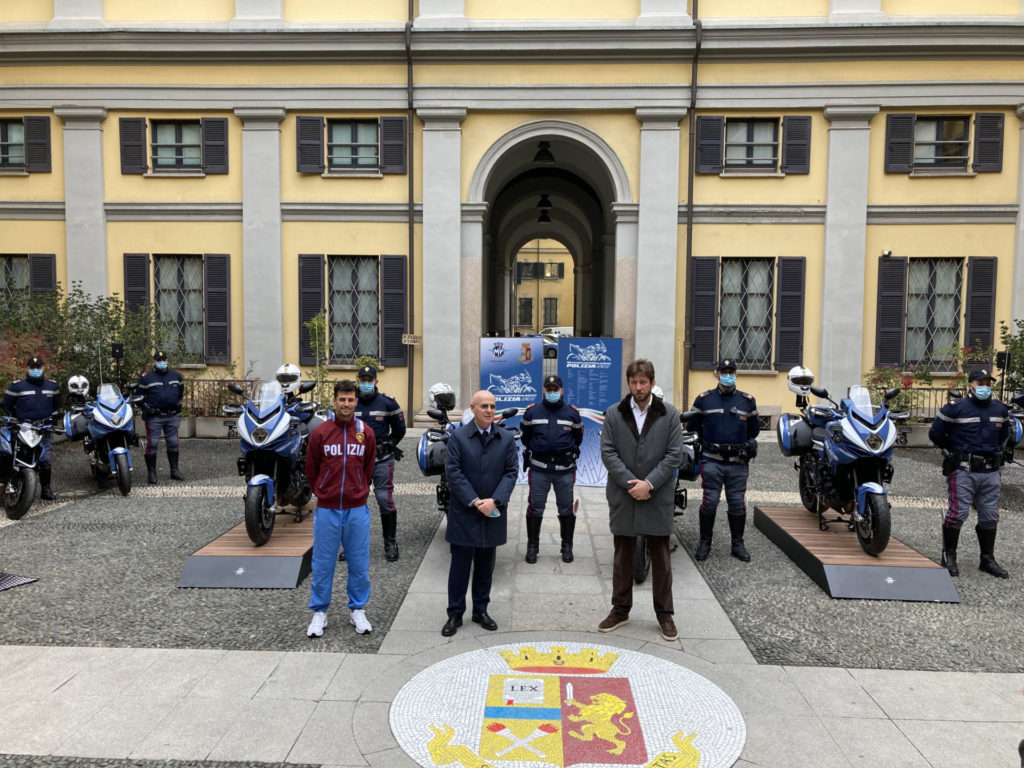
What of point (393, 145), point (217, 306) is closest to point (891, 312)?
point (393, 145)

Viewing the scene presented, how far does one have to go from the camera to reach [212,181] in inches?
626

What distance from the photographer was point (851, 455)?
695cm

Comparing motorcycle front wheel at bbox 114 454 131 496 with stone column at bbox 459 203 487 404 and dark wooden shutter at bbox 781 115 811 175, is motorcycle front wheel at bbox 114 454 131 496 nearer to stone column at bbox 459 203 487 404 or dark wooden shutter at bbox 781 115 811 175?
stone column at bbox 459 203 487 404

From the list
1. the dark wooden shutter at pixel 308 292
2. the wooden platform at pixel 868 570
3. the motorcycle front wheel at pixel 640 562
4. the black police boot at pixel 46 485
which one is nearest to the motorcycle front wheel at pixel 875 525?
the wooden platform at pixel 868 570

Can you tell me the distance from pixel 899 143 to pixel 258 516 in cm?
1475

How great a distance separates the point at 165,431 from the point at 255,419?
187 inches

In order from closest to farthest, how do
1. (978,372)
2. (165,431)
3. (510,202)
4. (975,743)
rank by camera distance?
1. (975,743)
2. (978,372)
3. (165,431)
4. (510,202)

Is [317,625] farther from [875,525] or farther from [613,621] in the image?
[875,525]

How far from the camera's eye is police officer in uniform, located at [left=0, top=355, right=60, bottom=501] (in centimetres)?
930

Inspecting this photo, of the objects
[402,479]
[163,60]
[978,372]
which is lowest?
[402,479]

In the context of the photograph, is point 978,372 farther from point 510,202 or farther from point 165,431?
point 510,202

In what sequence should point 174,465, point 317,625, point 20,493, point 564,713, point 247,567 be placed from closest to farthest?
point 564,713
point 317,625
point 247,567
point 20,493
point 174,465

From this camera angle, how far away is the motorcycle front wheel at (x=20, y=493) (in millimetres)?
8609

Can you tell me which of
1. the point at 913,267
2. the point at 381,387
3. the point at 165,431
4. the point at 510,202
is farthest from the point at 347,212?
the point at 913,267
